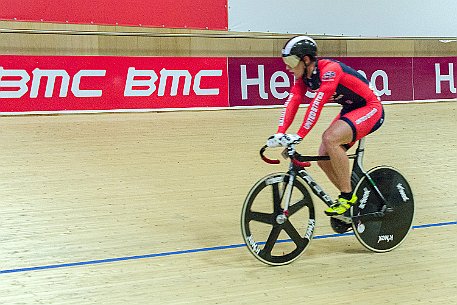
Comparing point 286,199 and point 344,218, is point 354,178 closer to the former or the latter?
point 344,218

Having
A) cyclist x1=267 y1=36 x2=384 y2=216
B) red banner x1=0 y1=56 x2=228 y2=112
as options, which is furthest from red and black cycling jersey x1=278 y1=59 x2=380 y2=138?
red banner x1=0 y1=56 x2=228 y2=112

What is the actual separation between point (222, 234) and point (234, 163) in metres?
1.74

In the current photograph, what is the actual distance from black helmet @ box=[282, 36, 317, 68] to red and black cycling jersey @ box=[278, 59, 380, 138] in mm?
103

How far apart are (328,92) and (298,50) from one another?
0.26 metres

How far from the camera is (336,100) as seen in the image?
380 centimetres

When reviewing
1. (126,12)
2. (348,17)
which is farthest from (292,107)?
(348,17)

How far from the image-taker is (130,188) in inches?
203

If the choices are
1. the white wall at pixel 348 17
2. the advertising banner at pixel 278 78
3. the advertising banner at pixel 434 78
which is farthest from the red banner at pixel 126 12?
the advertising banner at pixel 434 78

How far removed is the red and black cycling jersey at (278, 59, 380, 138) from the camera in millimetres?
3488

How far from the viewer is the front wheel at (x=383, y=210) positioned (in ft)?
12.5

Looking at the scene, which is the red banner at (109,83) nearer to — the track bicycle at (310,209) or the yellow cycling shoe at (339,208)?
the track bicycle at (310,209)

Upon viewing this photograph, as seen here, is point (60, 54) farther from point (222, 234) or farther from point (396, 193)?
point (396, 193)

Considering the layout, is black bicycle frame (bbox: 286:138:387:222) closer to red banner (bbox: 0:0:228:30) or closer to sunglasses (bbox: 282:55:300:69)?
sunglasses (bbox: 282:55:300:69)

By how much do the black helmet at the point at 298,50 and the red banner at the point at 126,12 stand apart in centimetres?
478
